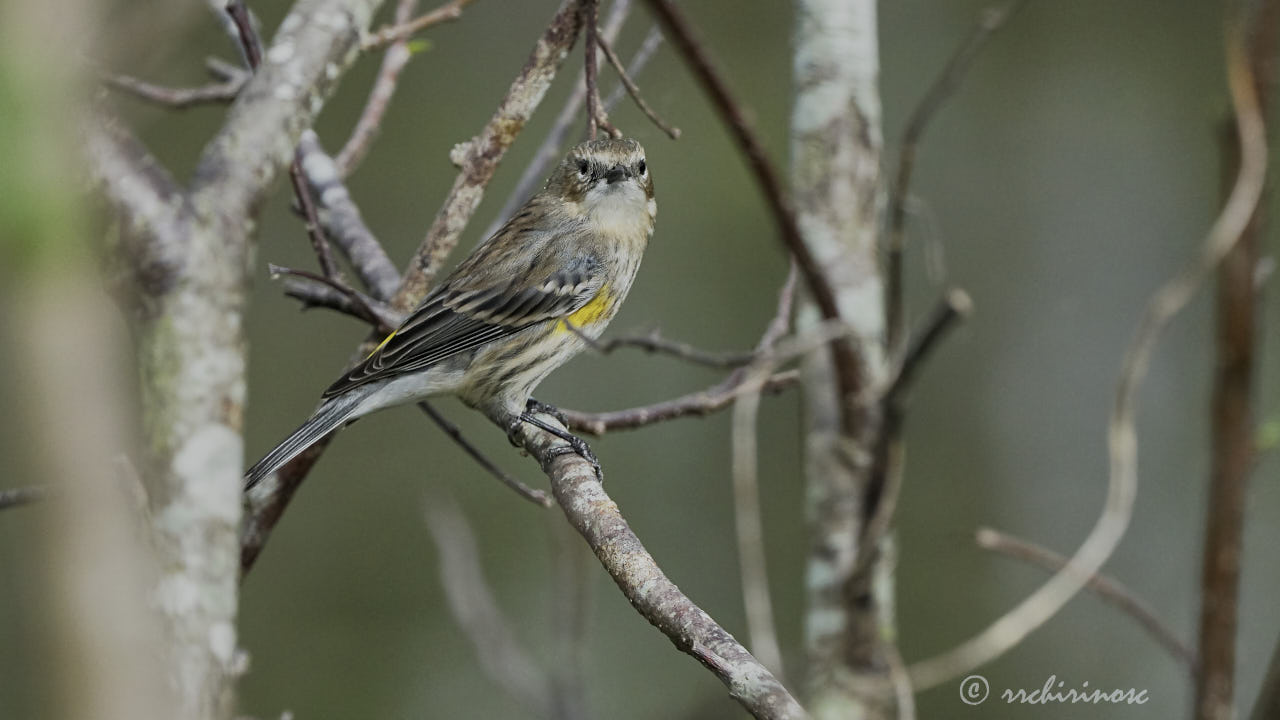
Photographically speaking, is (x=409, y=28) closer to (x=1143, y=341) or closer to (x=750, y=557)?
(x=750, y=557)

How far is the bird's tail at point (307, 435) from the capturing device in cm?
390

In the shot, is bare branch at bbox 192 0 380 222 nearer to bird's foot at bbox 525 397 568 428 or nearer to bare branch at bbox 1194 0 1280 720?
bare branch at bbox 1194 0 1280 720

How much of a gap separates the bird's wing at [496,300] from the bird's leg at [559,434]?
481mm

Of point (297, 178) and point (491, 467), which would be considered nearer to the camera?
point (297, 178)

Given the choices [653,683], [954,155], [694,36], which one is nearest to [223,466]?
[694,36]

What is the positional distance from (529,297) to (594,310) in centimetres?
30

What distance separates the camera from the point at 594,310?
5348 mm

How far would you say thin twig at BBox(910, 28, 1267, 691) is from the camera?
2.31 m

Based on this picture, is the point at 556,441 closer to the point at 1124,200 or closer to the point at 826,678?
the point at 826,678

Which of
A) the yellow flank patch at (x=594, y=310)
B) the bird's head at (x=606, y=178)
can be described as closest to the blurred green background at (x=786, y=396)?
the bird's head at (x=606, y=178)

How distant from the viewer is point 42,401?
3.64ft

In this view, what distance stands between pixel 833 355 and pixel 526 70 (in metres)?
1.37

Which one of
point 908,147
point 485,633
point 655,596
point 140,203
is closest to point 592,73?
point 908,147

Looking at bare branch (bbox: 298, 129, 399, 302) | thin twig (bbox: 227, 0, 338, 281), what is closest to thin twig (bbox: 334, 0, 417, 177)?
bare branch (bbox: 298, 129, 399, 302)
